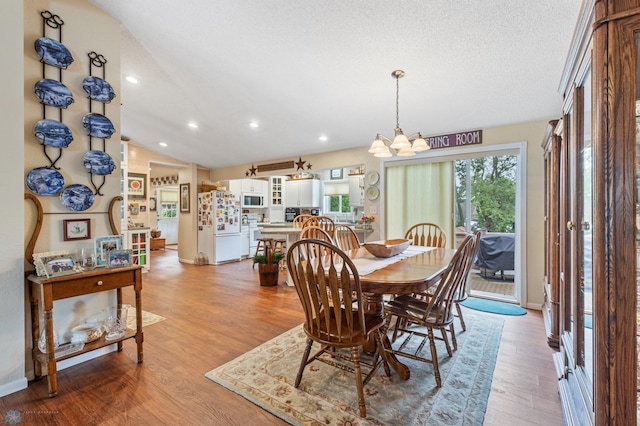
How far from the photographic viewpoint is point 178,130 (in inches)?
199

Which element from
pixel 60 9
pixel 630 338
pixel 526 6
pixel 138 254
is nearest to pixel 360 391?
pixel 630 338

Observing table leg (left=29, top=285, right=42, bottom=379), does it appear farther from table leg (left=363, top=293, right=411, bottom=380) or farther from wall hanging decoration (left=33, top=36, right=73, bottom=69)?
table leg (left=363, top=293, right=411, bottom=380)

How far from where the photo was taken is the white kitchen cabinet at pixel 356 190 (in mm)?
6613

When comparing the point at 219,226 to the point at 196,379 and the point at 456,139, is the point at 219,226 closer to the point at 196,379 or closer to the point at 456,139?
the point at 196,379

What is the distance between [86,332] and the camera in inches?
84.4

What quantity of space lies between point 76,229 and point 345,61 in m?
2.68

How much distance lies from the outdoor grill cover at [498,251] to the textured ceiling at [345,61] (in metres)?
1.87

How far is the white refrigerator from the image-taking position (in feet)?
20.6

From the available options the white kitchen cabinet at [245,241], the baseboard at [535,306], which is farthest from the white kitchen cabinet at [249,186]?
the baseboard at [535,306]

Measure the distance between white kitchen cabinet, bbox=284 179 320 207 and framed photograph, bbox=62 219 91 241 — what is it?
223 inches

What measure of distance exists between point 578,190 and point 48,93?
3.38 meters

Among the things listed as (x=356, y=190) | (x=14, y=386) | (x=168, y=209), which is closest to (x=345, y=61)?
(x=14, y=386)

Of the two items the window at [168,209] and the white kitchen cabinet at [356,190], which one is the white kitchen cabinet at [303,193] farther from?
the window at [168,209]

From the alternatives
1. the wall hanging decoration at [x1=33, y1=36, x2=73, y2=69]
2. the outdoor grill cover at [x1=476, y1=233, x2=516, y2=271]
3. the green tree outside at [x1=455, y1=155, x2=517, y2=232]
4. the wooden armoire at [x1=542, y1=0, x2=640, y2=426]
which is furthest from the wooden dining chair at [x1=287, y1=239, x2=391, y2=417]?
the green tree outside at [x1=455, y1=155, x2=517, y2=232]
